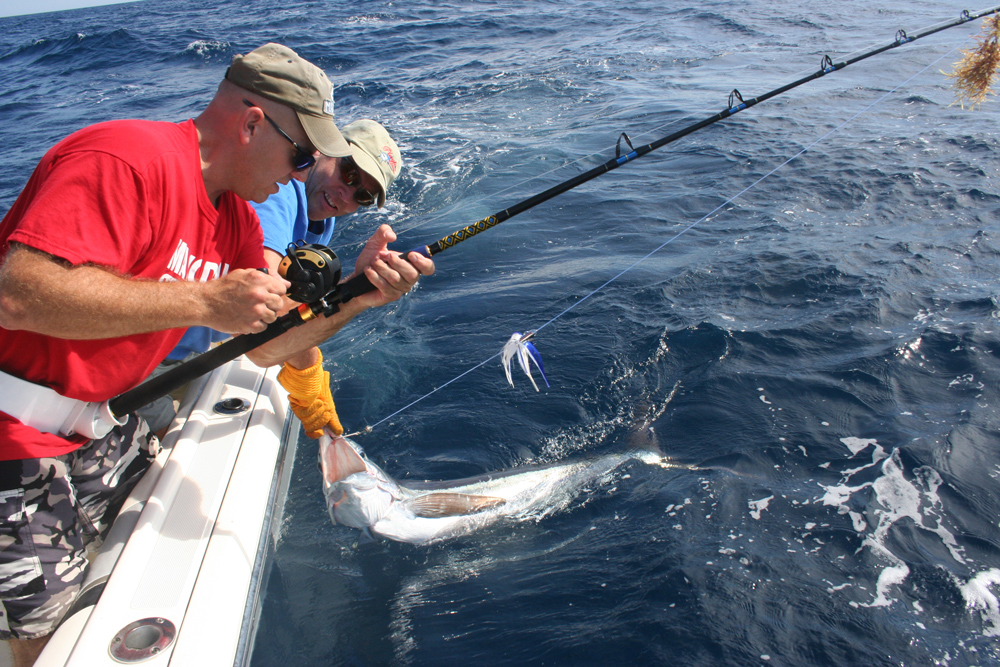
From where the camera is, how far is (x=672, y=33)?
595 inches

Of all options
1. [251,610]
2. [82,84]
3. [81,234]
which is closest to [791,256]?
[251,610]

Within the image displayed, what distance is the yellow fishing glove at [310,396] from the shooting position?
302cm

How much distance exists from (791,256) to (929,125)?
5.08 metres

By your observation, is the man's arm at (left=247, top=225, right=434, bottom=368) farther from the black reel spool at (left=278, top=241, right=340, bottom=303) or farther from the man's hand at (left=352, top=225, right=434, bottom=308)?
the black reel spool at (left=278, top=241, right=340, bottom=303)

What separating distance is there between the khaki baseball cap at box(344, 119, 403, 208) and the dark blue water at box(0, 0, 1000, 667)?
4.82 ft

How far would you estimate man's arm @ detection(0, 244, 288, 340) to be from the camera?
137 cm

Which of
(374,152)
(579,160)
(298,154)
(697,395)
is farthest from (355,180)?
(579,160)

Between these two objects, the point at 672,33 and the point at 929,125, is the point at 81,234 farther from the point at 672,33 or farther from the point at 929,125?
the point at 672,33

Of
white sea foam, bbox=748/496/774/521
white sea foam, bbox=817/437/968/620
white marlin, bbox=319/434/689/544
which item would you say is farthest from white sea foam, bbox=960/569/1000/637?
white marlin, bbox=319/434/689/544

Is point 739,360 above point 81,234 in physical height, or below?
below

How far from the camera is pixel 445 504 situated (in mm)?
3057

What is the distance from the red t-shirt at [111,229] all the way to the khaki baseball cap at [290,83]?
0.24m

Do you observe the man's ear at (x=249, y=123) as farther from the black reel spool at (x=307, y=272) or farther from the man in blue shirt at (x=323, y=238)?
the man in blue shirt at (x=323, y=238)

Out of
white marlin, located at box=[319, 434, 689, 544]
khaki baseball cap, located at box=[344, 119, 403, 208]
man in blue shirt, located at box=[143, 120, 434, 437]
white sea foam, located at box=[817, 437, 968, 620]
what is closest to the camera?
man in blue shirt, located at box=[143, 120, 434, 437]
